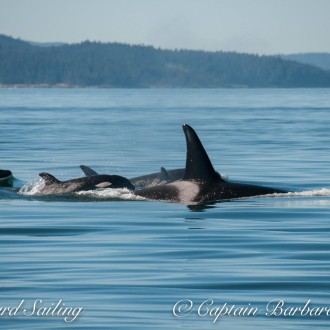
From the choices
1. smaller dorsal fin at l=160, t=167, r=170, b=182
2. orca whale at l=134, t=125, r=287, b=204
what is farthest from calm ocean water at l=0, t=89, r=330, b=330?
smaller dorsal fin at l=160, t=167, r=170, b=182

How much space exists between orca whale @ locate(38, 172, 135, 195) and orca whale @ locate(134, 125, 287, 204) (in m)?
1.24

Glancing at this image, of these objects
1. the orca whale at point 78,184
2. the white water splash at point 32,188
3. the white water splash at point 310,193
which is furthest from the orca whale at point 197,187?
the white water splash at point 32,188

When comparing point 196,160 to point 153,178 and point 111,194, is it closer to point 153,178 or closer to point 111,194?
point 111,194

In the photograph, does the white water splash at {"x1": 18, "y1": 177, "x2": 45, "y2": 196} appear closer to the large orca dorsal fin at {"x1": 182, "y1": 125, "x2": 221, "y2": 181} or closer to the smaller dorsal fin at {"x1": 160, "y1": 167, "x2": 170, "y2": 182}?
the smaller dorsal fin at {"x1": 160, "y1": 167, "x2": 170, "y2": 182}

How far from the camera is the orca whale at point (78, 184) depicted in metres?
20.4

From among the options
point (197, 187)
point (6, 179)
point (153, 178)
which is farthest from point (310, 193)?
point (6, 179)

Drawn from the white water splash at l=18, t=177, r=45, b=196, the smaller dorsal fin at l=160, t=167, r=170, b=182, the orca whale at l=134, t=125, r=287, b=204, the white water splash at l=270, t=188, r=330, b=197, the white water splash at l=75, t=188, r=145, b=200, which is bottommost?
the white water splash at l=18, t=177, r=45, b=196

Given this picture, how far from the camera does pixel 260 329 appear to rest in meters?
9.68

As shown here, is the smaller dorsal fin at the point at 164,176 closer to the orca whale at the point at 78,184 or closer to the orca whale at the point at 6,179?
the orca whale at the point at 78,184

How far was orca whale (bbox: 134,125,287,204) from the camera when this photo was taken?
17.7m

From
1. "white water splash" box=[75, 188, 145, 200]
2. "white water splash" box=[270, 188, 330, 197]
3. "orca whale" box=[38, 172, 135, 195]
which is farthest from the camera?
"orca whale" box=[38, 172, 135, 195]

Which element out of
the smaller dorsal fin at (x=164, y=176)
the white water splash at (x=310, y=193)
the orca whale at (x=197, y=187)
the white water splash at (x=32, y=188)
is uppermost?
the orca whale at (x=197, y=187)

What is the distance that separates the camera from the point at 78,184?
2055 centimetres

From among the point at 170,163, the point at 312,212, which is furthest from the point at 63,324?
the point at 170,163
